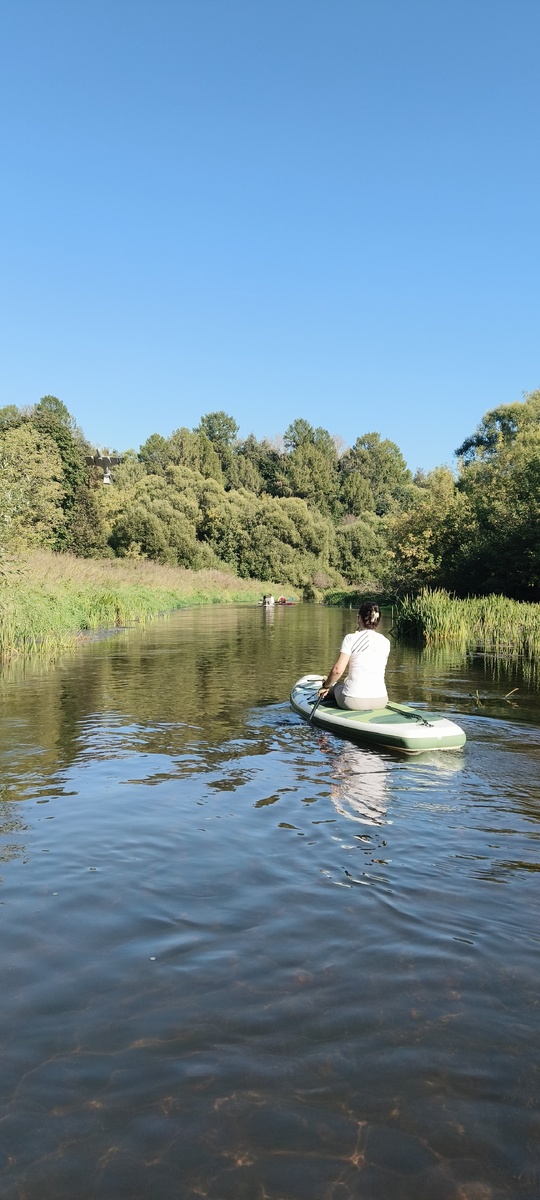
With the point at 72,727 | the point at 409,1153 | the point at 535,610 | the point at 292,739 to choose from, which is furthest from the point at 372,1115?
the point at 535,610

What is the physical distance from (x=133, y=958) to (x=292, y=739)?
5.61m

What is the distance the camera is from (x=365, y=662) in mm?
9320

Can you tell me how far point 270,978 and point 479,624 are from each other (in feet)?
63.7

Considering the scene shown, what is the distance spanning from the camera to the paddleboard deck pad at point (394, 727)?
27.3ft

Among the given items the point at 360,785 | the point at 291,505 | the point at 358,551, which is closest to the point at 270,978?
the point at 360,785

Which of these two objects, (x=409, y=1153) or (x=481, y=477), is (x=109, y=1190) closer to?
(x=409, y=1153)

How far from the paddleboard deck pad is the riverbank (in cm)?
946

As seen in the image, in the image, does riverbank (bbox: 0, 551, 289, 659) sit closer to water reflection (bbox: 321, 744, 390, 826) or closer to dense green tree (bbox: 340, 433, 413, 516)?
water reflection (bbox: 321, 744, 390, 826)

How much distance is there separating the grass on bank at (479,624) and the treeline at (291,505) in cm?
581

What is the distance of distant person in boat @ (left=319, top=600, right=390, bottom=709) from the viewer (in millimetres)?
9148

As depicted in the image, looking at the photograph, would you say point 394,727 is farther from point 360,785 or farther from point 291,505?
point 291,505

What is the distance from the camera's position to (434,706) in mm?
11742

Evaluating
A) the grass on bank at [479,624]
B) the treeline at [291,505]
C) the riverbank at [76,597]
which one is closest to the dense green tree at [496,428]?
the treeline at [291,505]

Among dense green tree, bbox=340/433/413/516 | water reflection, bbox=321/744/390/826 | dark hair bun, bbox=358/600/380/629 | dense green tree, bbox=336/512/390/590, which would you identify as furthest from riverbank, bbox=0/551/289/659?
dense green tree, bbox=340/433/413/516
